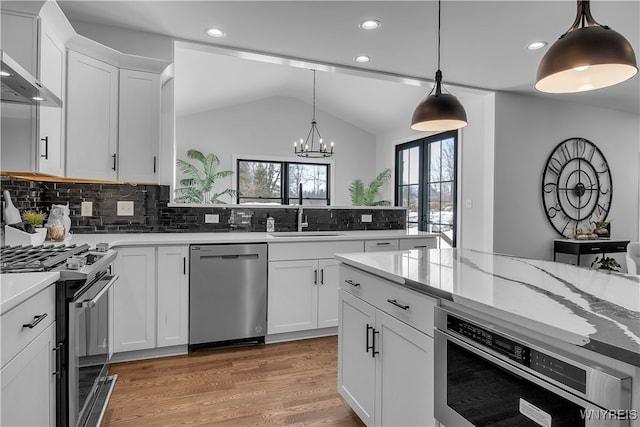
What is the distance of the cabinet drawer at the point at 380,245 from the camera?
3.38m

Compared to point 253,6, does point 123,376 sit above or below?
below

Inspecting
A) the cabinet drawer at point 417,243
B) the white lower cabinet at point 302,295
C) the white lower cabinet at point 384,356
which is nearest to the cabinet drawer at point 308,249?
the white lower cabinet at point 302,295

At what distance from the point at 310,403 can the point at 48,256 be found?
1.59 meters

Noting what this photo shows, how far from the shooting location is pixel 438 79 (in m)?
2.04

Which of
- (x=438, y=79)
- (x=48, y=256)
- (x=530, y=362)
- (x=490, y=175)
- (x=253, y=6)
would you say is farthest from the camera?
(x=490, y=175)

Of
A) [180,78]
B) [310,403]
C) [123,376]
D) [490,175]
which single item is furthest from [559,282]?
[180,78]

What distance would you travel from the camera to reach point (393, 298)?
1536mm

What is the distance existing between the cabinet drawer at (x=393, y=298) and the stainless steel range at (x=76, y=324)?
1.20 metres

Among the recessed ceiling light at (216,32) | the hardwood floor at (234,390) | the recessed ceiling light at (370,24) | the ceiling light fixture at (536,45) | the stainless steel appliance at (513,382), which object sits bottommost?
the hardwood floor at (234,390)

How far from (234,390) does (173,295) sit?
2.91ft

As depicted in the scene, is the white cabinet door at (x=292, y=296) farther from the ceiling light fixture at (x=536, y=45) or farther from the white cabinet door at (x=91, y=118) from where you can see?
the ceiling light fixture at (x=536, y=45)

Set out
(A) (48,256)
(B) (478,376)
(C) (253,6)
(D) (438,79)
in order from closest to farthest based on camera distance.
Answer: (B) (478,376), (A) (48,256), (D) (438,79), (C) (253,6)

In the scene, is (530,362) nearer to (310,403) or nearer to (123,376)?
(310,403)

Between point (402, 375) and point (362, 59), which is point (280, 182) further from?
point (402, 375)
